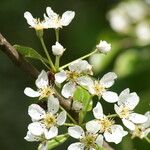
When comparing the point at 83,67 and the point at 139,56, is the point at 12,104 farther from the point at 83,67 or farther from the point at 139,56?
the point at 83,67

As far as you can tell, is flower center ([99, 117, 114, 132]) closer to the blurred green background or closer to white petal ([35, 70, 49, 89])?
white petal ([35, 70, 49, 89])

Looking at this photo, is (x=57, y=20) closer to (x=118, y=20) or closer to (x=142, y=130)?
(x=142, y=130)

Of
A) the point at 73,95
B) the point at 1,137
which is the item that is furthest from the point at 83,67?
the point at 1,137

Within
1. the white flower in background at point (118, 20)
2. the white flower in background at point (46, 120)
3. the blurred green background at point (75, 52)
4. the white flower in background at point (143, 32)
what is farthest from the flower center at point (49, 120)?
the white flower in background at point (118, 20)

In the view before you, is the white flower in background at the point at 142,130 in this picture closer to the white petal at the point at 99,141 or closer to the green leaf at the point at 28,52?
the white petal at the point at 99,141

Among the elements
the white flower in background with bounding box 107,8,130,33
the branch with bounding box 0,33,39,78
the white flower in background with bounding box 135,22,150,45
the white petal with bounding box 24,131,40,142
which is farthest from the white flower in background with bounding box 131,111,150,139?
the white flower in background with bounding box 107,8,130,33

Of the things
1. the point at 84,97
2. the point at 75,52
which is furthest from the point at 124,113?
the point at 75,52

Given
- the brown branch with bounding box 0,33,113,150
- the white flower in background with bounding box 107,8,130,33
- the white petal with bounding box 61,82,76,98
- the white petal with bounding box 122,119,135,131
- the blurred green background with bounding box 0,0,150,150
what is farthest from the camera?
the white flower in background with bounding box 107,8,130,33
